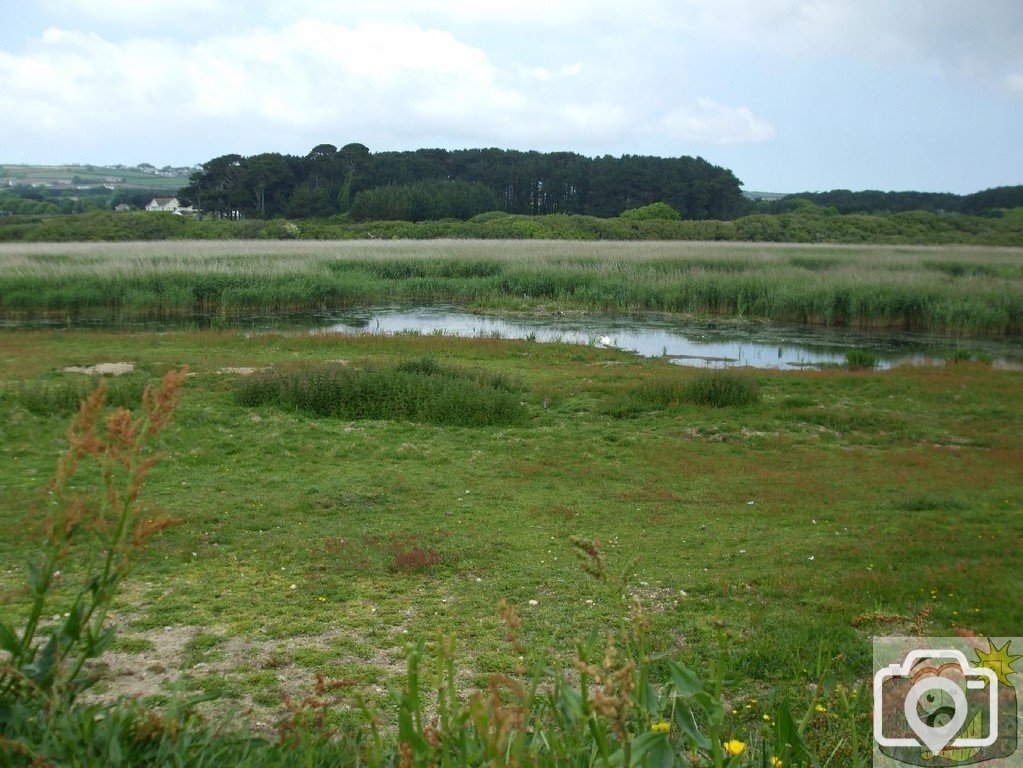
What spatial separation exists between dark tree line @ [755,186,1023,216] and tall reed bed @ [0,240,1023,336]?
1.56 m

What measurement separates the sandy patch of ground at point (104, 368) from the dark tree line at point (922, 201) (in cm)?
1441

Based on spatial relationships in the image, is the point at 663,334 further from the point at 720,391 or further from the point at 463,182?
the point at 463,182

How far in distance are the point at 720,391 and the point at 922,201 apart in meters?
8.89

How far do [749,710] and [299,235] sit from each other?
5340 centimetres

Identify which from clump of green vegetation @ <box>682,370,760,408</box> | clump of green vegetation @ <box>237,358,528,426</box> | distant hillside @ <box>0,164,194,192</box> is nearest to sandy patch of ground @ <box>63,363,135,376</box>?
clump of green vegetation @ <box>237,358,528,426</box>

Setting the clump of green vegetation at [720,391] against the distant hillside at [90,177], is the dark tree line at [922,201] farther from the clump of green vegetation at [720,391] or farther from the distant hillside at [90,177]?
the distant hillside at [90,177]

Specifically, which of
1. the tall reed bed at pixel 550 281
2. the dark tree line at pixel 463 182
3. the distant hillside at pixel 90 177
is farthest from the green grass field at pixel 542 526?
the distant hillside at pixel 90 177

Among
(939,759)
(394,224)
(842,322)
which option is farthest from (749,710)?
(394,224)

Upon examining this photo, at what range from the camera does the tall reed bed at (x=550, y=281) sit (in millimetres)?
24328

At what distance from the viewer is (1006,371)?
1761cm

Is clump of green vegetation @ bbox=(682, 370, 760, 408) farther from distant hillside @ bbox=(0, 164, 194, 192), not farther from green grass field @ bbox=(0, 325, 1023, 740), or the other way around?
distant hillside @ bbox=(0, 164, 194, 192)

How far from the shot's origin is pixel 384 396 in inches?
497

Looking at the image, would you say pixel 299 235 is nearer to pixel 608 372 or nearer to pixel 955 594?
pixel 608 372

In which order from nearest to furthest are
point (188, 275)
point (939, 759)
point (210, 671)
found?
point (939, 759)
point (210, 671)
point (188, 275)
